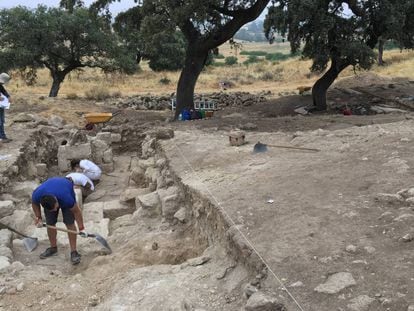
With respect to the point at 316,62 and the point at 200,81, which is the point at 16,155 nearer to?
the point at 316,62

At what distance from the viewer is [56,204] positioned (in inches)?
271

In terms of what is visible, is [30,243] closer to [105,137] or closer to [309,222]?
[309,222]

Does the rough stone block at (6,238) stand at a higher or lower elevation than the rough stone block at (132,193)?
higher

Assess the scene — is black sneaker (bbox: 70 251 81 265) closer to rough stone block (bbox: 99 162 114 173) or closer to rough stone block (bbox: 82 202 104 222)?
rough stone block (bbox: 82 202 104 222)

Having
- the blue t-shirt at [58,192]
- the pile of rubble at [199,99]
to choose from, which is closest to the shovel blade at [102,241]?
the blue t-shirt at [58,192]

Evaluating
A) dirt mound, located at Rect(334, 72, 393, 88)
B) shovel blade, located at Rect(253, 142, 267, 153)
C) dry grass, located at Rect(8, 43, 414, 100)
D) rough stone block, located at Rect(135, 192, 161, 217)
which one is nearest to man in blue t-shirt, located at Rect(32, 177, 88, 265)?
rough stone block, located at Rect(135, 192, 161, 217)

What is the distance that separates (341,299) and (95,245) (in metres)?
4.72

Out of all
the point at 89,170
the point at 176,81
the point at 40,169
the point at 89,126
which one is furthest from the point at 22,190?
the point at 176,81

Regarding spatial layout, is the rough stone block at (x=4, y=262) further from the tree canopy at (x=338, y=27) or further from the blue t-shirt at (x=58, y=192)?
the tree canopy at (x=338, y=27)

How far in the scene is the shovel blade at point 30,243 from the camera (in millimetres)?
7699

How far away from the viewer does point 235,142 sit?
10.3 meters

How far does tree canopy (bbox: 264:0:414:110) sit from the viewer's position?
49.1 ft

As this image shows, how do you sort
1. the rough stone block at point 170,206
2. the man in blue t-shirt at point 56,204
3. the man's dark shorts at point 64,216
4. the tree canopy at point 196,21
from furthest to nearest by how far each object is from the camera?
the tree canopy at point 196,21
the rough stone block at point 170,206
the man's dark shorts at point 64,216
the man in blue t-shirt at point 56,204

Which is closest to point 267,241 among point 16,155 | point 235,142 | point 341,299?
point 341,299
